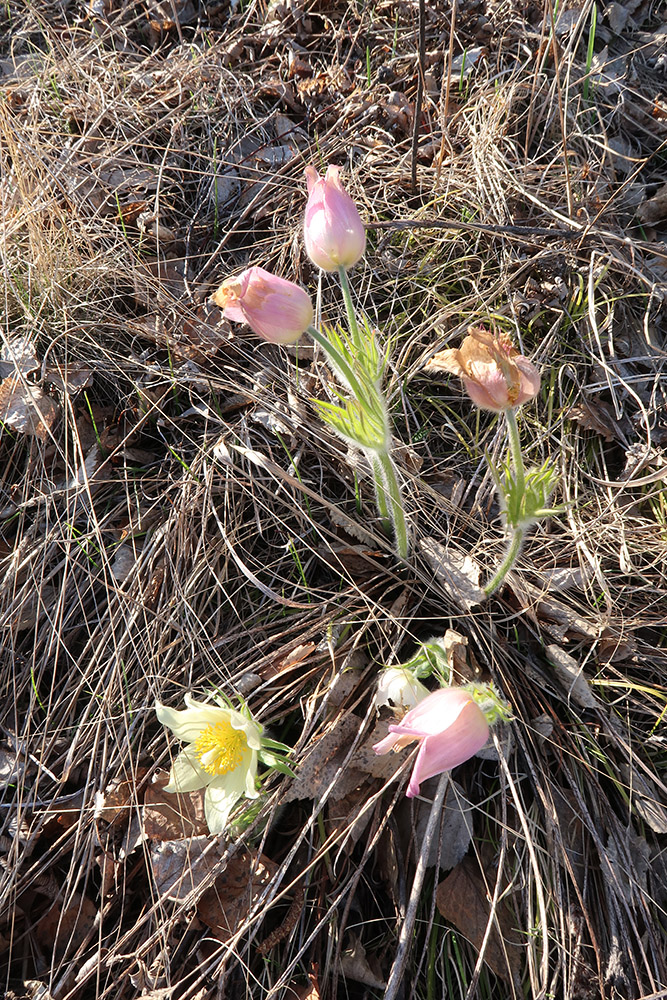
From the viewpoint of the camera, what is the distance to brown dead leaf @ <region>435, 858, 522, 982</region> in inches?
54.9

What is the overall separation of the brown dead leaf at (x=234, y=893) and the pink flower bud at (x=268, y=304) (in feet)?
3.63

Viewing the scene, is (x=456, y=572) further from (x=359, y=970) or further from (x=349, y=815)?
(x=359, y=970)

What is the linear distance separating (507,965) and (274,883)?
49 centimetres

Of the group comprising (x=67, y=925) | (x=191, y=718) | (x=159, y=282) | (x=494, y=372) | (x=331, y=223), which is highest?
(x=331, y=223)

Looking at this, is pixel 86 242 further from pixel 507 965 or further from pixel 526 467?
pixel 507 965

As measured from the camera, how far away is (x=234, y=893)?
146 cm

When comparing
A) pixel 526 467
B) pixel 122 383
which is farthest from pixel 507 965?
pixel 122 383

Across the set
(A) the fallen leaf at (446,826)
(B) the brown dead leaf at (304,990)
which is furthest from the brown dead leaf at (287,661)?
(B) the brown dead leaf at (304,990)

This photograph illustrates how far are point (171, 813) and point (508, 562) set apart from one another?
946mm

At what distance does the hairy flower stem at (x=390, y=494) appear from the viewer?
1.48 m

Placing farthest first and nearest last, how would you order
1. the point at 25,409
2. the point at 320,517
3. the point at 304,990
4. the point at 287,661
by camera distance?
the point at 25,409, the point at 320,517, the point at 287,661, the point at 304,990

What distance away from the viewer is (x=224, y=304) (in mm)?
1383

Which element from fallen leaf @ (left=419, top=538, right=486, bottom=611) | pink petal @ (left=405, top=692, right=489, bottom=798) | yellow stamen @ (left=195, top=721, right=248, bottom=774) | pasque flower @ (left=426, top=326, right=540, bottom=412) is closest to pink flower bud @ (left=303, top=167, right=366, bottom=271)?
pasque flower @ (left=426, top=326, right=540, bottom=412)

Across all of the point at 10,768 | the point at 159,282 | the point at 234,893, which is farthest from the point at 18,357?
the point at 234,893
